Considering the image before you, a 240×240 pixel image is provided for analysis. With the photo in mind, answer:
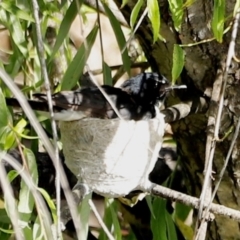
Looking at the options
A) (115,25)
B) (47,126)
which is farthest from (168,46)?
(47,126)

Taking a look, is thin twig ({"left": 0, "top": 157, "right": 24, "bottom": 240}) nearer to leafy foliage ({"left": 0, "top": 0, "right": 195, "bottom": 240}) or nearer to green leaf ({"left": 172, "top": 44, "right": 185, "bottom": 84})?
leafy foliage ({"left": 0, "top": 0, "right": 195, "bottom": 240})

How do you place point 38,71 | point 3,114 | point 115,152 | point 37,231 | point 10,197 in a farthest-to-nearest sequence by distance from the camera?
point 38,71, point 115,152, point 37,231, point 3,114, point 10,197

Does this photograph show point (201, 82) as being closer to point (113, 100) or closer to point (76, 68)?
point (113, 100)

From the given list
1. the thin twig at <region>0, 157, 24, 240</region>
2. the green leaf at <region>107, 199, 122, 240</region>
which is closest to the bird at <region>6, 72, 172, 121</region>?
the green leaf at <region>107, 199, 122, 240</region>

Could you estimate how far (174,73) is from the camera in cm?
157

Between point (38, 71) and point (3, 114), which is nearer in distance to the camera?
point (3, 114)

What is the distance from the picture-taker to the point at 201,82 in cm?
204

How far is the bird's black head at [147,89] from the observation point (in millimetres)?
2112

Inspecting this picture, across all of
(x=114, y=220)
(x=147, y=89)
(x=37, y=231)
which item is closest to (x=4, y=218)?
(x=114, y=220)

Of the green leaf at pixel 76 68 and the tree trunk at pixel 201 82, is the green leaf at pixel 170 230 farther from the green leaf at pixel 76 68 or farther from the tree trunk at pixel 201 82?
the green leaf at pixel 76 68

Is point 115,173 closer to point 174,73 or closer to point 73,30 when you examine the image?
point 174,73

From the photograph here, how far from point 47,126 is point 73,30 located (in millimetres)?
842

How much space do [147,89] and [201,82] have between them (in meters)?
0.18

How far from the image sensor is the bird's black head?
6.93ft
